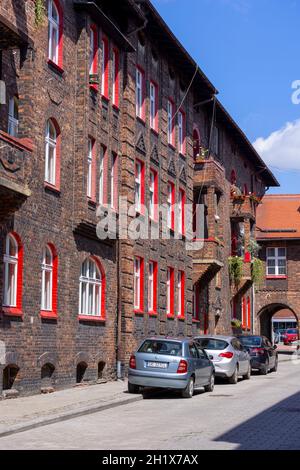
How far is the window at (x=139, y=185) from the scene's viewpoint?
2903 centimetres

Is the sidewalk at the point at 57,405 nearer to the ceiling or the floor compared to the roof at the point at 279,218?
nearer to the floor

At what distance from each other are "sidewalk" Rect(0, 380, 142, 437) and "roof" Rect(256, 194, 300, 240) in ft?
109

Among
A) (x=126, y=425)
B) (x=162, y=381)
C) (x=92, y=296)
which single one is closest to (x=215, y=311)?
(x=92, y=296)

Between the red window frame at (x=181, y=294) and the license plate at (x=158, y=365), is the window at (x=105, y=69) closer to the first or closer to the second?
the license plate at (x=158, y=365)

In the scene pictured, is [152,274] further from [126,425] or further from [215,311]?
[126,425]

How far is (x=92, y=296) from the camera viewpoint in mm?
25172

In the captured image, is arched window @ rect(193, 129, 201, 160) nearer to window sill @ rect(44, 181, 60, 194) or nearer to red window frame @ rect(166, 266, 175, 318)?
red window frame @ rect(166, 266, 175, 318)

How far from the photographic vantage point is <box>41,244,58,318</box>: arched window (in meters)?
21.6

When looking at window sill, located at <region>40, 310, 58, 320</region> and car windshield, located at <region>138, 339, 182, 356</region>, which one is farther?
car windshield, located at <region>138, 339, 182, 356</region>

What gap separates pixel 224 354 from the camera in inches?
1049

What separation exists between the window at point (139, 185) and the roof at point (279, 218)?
87.4 feet

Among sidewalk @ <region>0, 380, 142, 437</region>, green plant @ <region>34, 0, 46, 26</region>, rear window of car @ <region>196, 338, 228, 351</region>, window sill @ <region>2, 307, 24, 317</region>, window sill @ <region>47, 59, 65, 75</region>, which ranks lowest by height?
sidewalk @ <region>0, 380, 142, 437</region>

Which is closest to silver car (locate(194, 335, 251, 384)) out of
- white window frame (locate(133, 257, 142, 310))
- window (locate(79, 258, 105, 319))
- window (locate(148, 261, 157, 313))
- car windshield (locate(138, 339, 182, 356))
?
white window frame (locate(133, 257, 142, 310))

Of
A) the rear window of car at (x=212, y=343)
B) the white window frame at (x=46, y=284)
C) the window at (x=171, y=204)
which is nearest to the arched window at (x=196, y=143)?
the window at (x=171, y=204)
